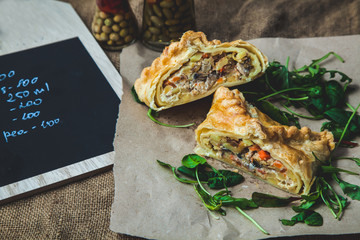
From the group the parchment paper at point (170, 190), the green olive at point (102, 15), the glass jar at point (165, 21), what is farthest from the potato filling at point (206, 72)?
the green olive at point (102, 15)

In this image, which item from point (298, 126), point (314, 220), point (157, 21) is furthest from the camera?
point (157, 21)

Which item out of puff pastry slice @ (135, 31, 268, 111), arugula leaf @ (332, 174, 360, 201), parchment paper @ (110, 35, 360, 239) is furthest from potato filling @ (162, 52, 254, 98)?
arugula leaf @ (332, 174, 360, 201)

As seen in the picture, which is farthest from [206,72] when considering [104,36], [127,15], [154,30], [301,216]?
[301,216]

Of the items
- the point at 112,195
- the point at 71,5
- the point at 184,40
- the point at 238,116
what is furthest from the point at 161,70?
the point at 71,5

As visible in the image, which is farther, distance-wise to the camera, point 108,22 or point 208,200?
point 108,22

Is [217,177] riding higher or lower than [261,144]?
lower

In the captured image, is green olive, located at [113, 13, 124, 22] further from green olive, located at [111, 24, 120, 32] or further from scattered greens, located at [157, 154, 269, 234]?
scattered greens, located at [157, 154, 269, 234]

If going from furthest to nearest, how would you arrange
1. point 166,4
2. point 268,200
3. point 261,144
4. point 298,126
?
point 166,4, point 298,126, point 261,144, point 268,200

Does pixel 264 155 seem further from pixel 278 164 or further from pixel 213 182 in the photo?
pixel 213 182
